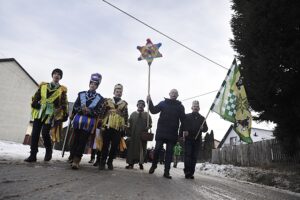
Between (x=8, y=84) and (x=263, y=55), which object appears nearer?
(x=263, y=55)

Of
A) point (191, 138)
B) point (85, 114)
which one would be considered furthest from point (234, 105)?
point (85, 114)

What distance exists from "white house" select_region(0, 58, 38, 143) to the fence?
17.1m

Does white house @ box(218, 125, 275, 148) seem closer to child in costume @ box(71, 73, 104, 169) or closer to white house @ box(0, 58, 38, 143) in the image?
white house @ box(0, 58, 38, 143)

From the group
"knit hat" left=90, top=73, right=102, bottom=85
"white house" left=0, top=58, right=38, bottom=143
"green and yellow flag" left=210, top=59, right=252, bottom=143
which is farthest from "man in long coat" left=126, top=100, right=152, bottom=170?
"white house" left=0, top=58, right=38, bottom=143

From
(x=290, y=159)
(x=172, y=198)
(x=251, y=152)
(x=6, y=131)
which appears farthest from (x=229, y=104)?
(x=6, y=131)

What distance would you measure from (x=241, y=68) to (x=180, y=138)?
6596mm

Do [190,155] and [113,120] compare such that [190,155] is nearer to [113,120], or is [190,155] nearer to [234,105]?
[234,105]

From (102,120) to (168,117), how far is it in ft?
5.13

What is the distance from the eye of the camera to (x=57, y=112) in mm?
5980

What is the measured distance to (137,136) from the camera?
30.0 ft

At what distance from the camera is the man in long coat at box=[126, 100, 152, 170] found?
8.80 meters

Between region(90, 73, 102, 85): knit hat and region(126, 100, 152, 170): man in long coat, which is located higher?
region(90, 73, 102, 85): knit hat

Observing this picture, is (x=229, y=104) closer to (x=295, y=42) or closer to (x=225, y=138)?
(x=295, y=42)

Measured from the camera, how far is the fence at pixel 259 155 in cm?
1373
